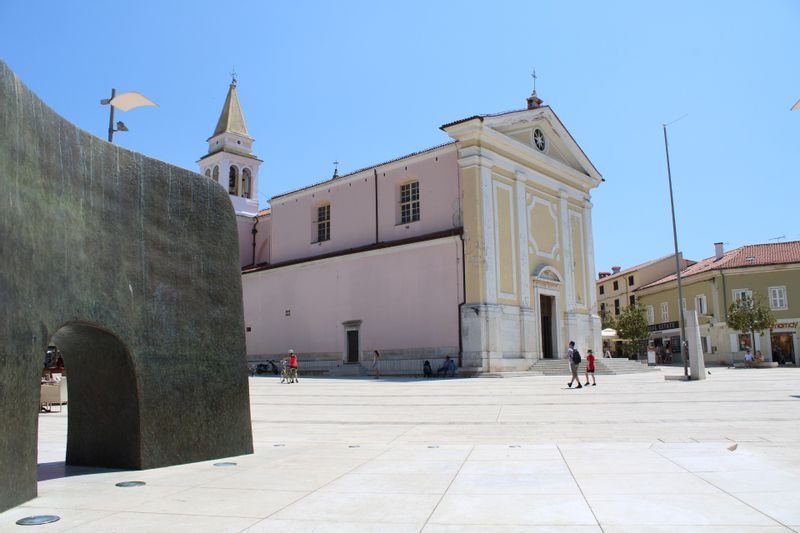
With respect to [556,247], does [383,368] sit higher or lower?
lower

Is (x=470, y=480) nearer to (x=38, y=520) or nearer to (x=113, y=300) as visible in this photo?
(x=38, y=520)

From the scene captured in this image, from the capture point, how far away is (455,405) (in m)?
15.2

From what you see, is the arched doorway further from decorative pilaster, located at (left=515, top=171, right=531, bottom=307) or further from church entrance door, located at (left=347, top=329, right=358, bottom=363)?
church entrance door, located at (left=347, top=329, right=358, bottom=363)

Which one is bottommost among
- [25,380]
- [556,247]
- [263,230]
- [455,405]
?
[455,405]

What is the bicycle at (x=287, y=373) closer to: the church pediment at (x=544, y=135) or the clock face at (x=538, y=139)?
the church pediment at (x=544, y=135)


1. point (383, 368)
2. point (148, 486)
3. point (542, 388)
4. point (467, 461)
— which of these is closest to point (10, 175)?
point (148, 486)

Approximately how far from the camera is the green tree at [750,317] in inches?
1698

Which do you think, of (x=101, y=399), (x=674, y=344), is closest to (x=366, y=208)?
(x=101, y=399)

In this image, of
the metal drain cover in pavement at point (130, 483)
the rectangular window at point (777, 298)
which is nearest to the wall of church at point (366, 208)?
the metal drain cover in pavement at point (130, 483)

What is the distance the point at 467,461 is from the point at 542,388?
13.9 meters

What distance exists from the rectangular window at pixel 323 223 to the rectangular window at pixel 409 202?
540 cm

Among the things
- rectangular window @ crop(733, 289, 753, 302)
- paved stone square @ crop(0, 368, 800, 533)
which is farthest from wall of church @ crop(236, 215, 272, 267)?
rectangular window @ crop(733, 289, 753, 302)

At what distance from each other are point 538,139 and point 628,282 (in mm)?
33801

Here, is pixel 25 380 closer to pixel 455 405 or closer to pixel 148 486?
pixel 148 486
